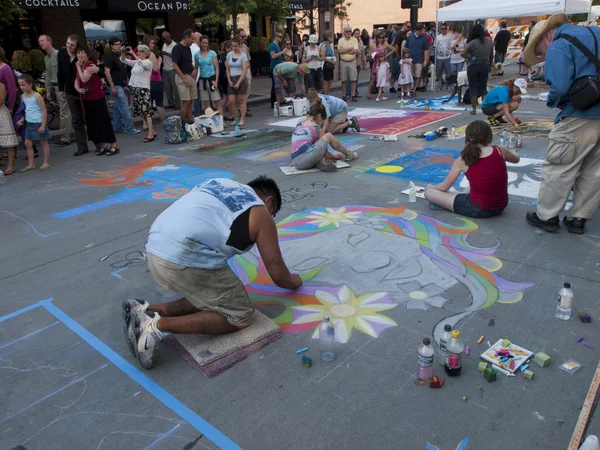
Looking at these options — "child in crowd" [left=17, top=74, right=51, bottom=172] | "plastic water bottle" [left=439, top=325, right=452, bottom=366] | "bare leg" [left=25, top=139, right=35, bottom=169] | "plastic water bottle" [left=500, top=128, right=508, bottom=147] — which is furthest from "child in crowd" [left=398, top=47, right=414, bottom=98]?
"plastic water bottle" [left=439, top=325, right=452, bottom=366]

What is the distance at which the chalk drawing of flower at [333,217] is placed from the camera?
5.05 meters

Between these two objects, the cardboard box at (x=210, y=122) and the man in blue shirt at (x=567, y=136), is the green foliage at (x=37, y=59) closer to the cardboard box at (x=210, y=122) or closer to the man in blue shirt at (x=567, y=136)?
the cardboard box at (x=210, y=122)

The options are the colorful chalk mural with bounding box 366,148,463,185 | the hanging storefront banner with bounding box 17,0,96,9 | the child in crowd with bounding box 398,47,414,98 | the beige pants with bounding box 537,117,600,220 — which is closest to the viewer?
the beige pants with bounding box 537,117,600,220

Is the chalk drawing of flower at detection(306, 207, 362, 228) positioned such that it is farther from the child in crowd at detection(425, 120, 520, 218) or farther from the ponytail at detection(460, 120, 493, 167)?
the ponytail at detection(460, 120, 493, 167)

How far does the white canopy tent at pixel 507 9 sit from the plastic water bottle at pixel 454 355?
1187cm

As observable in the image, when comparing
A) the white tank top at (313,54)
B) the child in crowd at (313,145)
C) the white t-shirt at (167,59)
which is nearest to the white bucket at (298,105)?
the white tank top at (313,54)

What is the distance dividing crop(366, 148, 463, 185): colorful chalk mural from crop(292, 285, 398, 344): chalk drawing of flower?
9.92 ft

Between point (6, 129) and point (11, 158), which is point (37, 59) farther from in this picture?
point (6, 129)

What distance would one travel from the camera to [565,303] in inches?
124

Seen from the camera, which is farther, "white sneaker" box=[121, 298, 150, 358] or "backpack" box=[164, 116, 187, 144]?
"backpack" box=[164, 116, 187, 144]

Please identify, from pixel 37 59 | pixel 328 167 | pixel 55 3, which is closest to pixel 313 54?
pixel 328 167

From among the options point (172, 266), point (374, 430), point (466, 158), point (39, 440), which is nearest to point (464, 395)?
point (374, 430)

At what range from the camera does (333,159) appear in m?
7.11

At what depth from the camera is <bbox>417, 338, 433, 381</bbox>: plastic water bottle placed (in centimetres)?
267
